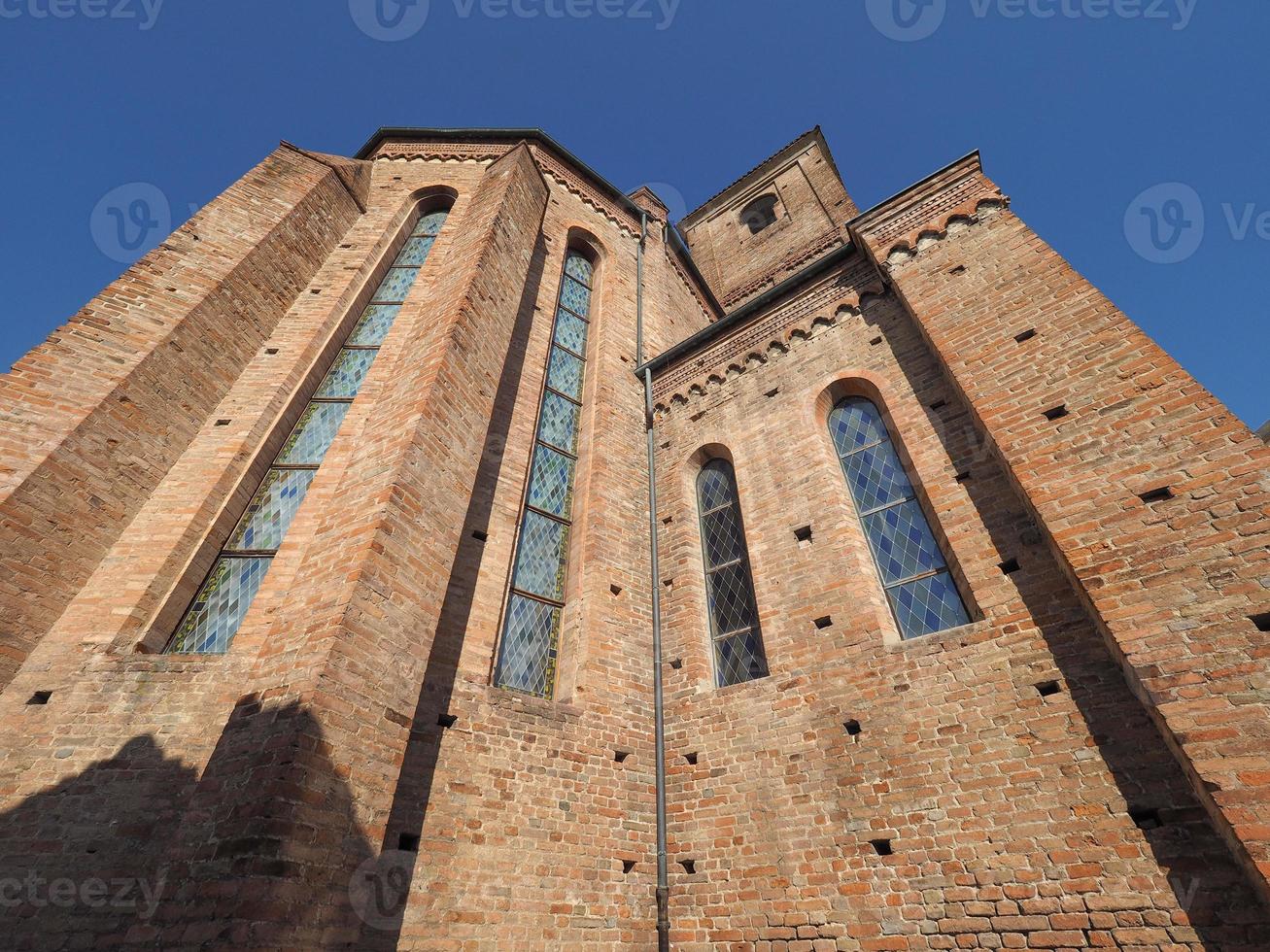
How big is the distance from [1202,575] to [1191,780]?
48.6 inches

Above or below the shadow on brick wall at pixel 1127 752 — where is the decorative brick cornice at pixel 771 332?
above

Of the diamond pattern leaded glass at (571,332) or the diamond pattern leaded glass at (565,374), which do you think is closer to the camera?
the diamond pattern leaded glass at (565,374)

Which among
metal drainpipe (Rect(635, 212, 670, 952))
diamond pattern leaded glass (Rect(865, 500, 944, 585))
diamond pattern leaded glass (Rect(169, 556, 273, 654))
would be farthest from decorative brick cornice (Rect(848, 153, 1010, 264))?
diamond pattern leaded glass (Rect(169, 556, 273, 654))

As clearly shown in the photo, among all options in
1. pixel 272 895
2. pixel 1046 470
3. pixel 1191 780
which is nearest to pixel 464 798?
pixel 272 895

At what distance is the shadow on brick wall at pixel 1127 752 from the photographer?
3127mm

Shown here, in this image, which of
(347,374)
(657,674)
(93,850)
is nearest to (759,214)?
(347,374)

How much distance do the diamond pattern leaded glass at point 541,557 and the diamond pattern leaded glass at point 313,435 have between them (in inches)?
101

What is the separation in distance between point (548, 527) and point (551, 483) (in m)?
0.71

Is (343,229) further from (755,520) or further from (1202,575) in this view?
(1202,575)

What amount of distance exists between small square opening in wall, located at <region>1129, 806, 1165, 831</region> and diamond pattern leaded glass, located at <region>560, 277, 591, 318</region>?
30.9 ft

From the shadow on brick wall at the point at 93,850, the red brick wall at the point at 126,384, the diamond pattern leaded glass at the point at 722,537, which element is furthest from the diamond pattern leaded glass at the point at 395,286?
the shadow on brick wall at the point at 93,850

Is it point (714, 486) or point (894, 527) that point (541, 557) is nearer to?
point (714, 486)

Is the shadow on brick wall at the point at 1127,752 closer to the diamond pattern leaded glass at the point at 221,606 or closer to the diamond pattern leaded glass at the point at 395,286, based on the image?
the diamond pattern leaded glass at the point at 221,606

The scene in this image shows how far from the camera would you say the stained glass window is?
17.0 feet
